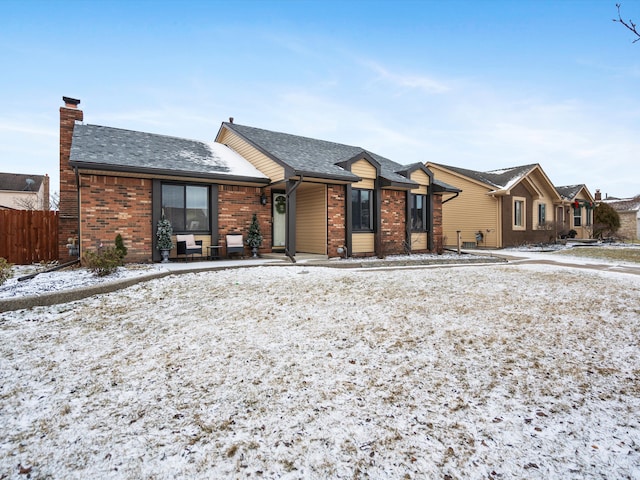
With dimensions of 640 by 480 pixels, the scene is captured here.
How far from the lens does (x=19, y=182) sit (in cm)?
3359

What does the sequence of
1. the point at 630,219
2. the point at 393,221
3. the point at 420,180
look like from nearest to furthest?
the point at 393,221 → the point at 420,180 → the point at 630,219

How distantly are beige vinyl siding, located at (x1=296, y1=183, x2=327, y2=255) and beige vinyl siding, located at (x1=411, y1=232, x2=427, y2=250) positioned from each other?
4311mm

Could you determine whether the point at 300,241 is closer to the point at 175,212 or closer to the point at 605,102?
the point at 175,212

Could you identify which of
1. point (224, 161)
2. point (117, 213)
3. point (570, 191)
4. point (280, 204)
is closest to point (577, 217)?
point (570, 191)

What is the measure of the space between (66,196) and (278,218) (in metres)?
6.79

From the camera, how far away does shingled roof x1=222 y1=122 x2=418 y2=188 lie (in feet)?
36.3

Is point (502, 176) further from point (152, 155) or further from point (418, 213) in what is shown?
point (152, 155)

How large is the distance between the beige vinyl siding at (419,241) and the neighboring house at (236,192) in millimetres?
48

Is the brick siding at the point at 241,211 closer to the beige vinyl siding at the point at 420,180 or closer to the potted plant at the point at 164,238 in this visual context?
the potted plant at the point at 164,238

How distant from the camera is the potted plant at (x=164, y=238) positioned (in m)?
9.61

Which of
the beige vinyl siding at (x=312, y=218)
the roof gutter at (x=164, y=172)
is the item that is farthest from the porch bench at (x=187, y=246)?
the beige vinyl siding at (x=312, y=218)

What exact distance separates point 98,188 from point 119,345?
22.1 ft

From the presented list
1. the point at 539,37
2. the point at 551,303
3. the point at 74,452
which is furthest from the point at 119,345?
the point at 539,37

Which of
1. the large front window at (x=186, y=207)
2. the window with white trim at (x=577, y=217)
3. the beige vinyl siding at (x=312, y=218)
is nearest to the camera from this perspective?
the large front window at (x=186, y=207)
